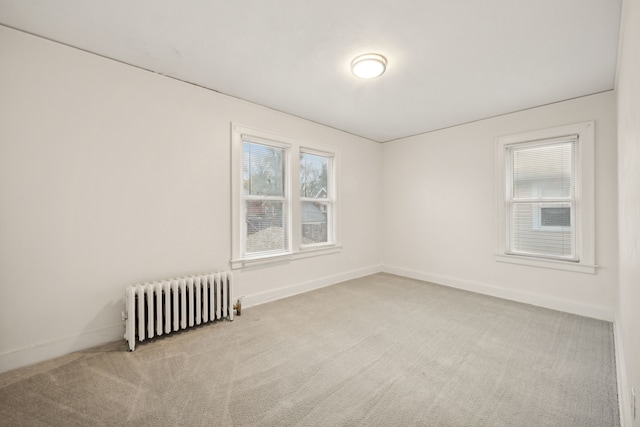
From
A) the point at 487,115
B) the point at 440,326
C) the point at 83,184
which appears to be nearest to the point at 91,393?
the point at 83,184

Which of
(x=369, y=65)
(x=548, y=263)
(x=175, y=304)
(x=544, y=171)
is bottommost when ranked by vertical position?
(x=175, y=304)

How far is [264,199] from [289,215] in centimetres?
46

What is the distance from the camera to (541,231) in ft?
11.8

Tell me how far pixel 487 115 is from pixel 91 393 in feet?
16.6

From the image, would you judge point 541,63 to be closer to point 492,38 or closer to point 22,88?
point 492,38

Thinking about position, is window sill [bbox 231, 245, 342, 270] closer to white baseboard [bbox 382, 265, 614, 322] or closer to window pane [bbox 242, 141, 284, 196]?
window pane [bbox 242, 141, 284, 196]

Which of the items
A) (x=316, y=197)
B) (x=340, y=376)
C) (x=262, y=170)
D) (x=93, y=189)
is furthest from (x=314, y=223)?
(x=93, y=189)

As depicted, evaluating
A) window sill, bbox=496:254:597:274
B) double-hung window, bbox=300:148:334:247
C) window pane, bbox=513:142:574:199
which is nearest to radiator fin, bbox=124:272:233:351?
double-hung window, bbox=300:148:334:247

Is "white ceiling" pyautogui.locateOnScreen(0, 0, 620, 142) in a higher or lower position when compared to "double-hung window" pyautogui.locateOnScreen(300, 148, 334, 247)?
higher

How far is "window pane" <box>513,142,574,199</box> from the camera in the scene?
11.1 feet

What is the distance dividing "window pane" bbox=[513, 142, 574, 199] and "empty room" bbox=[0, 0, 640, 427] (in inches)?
1.0

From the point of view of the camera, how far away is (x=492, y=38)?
2166 mm

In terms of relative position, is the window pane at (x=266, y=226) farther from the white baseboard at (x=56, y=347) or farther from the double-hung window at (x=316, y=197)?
the white baseboard at (x=56, y=347)

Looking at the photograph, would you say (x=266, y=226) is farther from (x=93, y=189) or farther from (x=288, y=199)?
(x=93, y=189)
